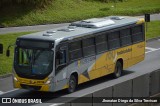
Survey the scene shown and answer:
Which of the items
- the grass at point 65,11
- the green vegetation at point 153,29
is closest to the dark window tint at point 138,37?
the green vegetation at point 153,29

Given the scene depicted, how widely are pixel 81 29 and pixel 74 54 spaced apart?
5.98 feet

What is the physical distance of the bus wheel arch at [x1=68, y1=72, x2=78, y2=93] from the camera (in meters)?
21.7

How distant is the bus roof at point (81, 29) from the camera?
2130cm

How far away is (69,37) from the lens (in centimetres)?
2153

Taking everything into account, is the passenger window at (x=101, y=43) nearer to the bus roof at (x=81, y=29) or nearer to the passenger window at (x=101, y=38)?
the passenger window at (x=101, y=38)

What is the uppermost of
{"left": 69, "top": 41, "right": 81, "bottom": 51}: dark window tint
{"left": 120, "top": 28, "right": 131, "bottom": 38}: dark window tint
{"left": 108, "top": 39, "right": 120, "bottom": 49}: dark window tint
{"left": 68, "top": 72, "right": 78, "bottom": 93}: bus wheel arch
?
{"left": 69, "top": 41, "right": 81, "bottom": 51}: dark window tint

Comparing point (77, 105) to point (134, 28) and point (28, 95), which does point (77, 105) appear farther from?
point (134, 28)

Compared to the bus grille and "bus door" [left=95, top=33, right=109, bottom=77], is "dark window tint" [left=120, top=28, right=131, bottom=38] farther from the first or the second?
the bus grille

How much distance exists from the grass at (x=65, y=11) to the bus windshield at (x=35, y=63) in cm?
2586

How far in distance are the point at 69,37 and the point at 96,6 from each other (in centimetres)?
3604

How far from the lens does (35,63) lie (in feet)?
68.1

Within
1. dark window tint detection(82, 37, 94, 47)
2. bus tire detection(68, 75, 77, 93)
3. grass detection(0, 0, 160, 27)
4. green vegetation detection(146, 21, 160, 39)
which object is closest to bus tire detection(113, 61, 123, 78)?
dark window tint detection(82, 37, 94, 47)

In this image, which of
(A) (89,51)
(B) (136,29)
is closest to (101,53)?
(A) (89,51)

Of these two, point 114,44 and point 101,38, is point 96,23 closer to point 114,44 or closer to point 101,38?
point 101,38
